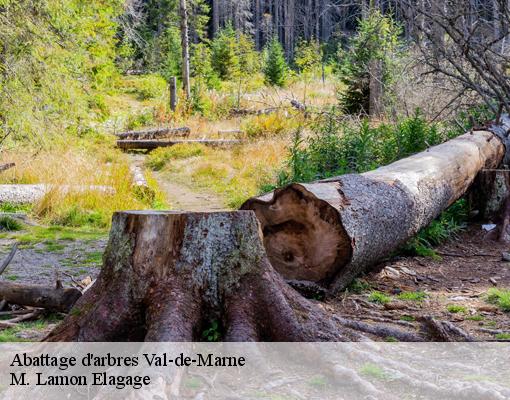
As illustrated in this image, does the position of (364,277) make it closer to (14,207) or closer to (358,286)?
(358,286)

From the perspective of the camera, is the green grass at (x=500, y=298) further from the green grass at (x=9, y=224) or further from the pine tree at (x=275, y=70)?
the pine tree at (x=275, y=70)

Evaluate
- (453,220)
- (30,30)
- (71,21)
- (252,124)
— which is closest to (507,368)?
(453,220)

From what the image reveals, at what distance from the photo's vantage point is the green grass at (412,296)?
4.93 metres

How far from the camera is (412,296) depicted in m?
4.96

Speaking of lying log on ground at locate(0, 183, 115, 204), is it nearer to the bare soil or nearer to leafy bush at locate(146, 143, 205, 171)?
the bare soil

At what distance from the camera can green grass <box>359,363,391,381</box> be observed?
2.88 metres

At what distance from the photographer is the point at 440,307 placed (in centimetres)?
474

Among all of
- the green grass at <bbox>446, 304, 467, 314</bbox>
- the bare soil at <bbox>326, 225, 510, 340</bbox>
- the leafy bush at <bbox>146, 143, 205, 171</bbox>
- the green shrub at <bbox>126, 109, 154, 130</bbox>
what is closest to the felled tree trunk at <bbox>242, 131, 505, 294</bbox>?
the bare soil at <bbox>326, 225, 510, 340</bbox>

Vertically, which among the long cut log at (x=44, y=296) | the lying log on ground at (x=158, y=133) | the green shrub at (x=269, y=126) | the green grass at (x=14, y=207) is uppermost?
the lying log on ground at (x=158, y=133)

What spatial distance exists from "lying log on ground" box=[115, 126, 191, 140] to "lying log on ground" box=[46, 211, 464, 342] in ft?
55.3

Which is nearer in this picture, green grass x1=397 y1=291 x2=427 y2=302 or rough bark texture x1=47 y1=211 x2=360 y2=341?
rough bark texture x1=47 y1=211 x2=360 y2=341

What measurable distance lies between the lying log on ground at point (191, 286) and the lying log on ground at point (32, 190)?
6.85 meters

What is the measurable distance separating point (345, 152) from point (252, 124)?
9.03m

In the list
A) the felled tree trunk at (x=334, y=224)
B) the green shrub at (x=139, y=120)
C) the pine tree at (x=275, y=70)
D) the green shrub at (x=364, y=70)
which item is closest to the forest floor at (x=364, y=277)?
the felled tree trunk at (x=334, y=224)
